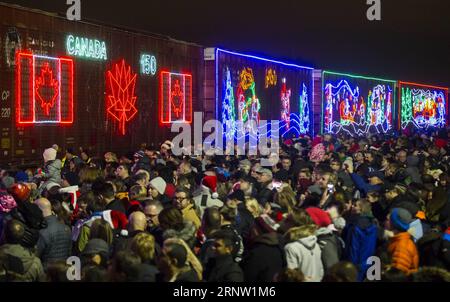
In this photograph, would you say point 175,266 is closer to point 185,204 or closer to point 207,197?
point 185,204

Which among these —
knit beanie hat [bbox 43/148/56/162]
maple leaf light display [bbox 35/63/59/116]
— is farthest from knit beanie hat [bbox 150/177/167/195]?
maple leaf light display [bbox 35/63/59/116]

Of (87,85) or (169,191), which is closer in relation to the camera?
(169,191)

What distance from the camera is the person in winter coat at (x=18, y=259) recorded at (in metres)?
6.83

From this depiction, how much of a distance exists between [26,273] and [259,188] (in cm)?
560

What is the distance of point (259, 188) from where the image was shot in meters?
12.2

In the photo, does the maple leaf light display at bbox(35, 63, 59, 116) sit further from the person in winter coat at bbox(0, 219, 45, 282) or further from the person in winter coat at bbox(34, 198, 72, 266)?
the person in winter coat at bbox(0, 219, 45, 282)

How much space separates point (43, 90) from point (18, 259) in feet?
31.2

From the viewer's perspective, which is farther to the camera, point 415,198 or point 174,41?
point 174,41

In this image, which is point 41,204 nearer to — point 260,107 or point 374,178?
point 374,178

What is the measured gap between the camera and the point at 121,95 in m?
19.9

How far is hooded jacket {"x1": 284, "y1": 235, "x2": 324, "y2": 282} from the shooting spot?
7.21m

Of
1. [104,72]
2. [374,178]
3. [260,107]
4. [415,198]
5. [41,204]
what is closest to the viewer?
[41,204]

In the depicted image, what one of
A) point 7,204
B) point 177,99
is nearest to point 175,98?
point 177,99

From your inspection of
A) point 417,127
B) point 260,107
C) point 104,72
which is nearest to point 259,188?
point 104,72
